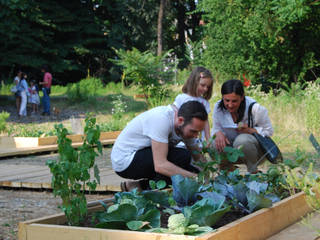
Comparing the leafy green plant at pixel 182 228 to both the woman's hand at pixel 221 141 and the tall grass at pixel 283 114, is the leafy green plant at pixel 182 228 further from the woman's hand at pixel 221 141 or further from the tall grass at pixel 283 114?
the woman's hand at pixel 221 141

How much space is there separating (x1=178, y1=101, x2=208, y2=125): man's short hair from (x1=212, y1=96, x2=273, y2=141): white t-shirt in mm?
1429

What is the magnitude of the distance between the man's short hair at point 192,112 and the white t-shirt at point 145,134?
246mm

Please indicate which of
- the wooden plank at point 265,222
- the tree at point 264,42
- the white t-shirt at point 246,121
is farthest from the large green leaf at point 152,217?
the tree at point 264,42

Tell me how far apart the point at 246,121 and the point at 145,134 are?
1.40m

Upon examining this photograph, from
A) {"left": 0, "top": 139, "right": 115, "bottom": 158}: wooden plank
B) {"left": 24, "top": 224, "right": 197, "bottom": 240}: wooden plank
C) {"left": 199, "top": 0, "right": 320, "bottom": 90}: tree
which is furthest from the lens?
{"left": 199, "top": 0, "right": 320, "bottom": 90}: tree

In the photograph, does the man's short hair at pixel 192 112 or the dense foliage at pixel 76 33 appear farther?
the dense foliage at pixel 76 33

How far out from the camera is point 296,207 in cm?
339

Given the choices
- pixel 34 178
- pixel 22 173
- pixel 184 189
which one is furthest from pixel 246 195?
pixel 22 173

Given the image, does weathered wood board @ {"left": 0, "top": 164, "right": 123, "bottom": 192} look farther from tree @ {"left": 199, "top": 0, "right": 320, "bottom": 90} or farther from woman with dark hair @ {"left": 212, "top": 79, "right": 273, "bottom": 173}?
tree @ {"left": 199, "top": 0, "right": 320, "bottom": 90}

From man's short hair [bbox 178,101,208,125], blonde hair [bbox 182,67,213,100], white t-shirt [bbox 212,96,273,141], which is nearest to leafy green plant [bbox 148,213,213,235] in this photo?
man's short hair [bbox 178,101,208,125]

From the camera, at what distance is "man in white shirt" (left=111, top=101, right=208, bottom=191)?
3.46m

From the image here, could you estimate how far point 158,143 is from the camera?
363cm

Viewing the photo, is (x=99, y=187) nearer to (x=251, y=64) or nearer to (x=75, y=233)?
(x=75, y=233)

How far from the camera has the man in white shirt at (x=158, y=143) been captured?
346 centimetres
